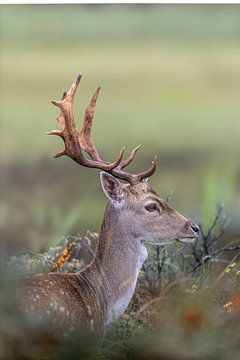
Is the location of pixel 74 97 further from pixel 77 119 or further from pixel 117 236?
pixel 117 236

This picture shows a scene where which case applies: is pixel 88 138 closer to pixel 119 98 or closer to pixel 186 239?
pixel 119 98

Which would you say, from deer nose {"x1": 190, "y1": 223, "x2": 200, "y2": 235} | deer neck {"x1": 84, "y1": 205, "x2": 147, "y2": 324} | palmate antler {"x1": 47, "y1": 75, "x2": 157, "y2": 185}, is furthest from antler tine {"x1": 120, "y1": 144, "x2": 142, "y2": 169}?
deer nose {"x1": 190, "y1": 223, "x2": 200, "y2": 235}

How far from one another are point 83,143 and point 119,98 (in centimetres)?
17

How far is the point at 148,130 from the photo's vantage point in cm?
334

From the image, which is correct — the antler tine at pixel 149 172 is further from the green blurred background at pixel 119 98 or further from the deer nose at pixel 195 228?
the deer nose at pixel 195 228

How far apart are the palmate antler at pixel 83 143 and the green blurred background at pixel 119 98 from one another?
0.11ft

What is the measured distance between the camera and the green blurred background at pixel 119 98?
327 cm

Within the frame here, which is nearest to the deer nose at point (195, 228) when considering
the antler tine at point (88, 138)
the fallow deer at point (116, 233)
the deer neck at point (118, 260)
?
the fallow deer at point (116, 233)

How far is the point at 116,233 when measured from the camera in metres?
A: 3.45

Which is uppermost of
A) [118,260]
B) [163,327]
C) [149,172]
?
[149,172]

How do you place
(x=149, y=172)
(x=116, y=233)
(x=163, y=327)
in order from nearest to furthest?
1. (x=163, y=327)
2. (x=149, y=172)
3. (x=116, y=233)

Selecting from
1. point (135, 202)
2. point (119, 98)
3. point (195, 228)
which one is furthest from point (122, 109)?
point (195, 228)

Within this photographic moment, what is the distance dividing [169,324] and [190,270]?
2.07 ft

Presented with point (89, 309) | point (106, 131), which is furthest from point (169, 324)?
point (106, 131)
